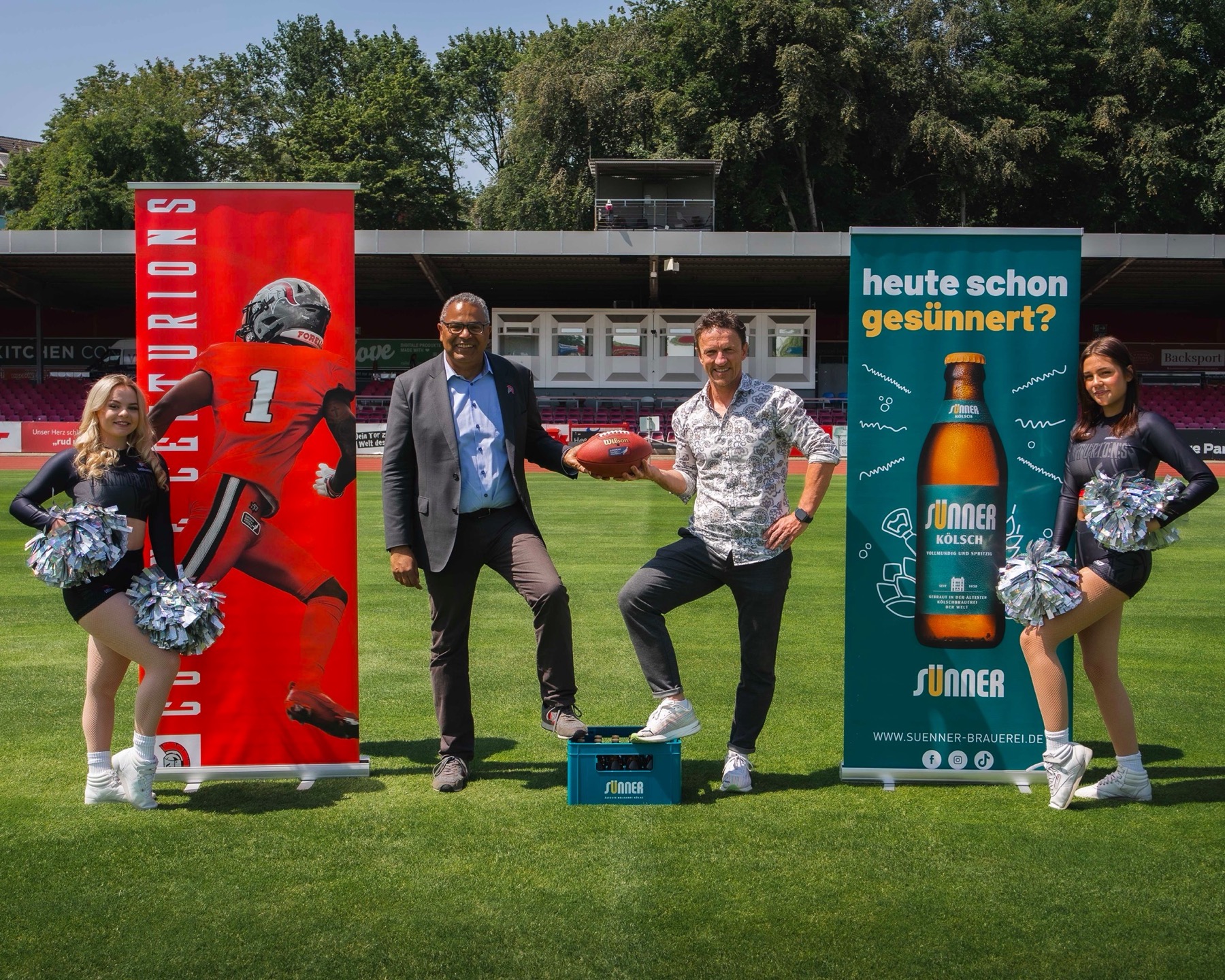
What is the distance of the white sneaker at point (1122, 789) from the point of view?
4.60 meters

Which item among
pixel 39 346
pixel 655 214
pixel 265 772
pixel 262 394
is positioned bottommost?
pixel 265 772

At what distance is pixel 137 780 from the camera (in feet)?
14.8

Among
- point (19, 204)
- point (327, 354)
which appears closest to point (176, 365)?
point (327, 354)

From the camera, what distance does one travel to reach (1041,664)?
179 inches

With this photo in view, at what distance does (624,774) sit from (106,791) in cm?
203

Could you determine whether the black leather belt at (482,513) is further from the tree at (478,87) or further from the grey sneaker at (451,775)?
the tree at (478,87)

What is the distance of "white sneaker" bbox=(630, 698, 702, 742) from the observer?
4.58 metres

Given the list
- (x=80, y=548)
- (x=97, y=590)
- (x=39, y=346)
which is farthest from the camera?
(x=39, y=346)

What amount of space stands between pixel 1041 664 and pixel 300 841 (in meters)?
2.87

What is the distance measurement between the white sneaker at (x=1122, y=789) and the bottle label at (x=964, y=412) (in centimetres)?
149

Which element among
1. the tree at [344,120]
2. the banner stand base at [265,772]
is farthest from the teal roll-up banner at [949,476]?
the tree at [344,120]

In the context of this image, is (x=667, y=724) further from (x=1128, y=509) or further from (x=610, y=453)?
(x=1128, y=509)

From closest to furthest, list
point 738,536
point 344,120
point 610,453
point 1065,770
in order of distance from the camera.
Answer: point 1065,770, point 738,536, point 610,453, point 344,120

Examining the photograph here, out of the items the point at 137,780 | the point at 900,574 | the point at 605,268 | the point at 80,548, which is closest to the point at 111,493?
the point at 80,548
